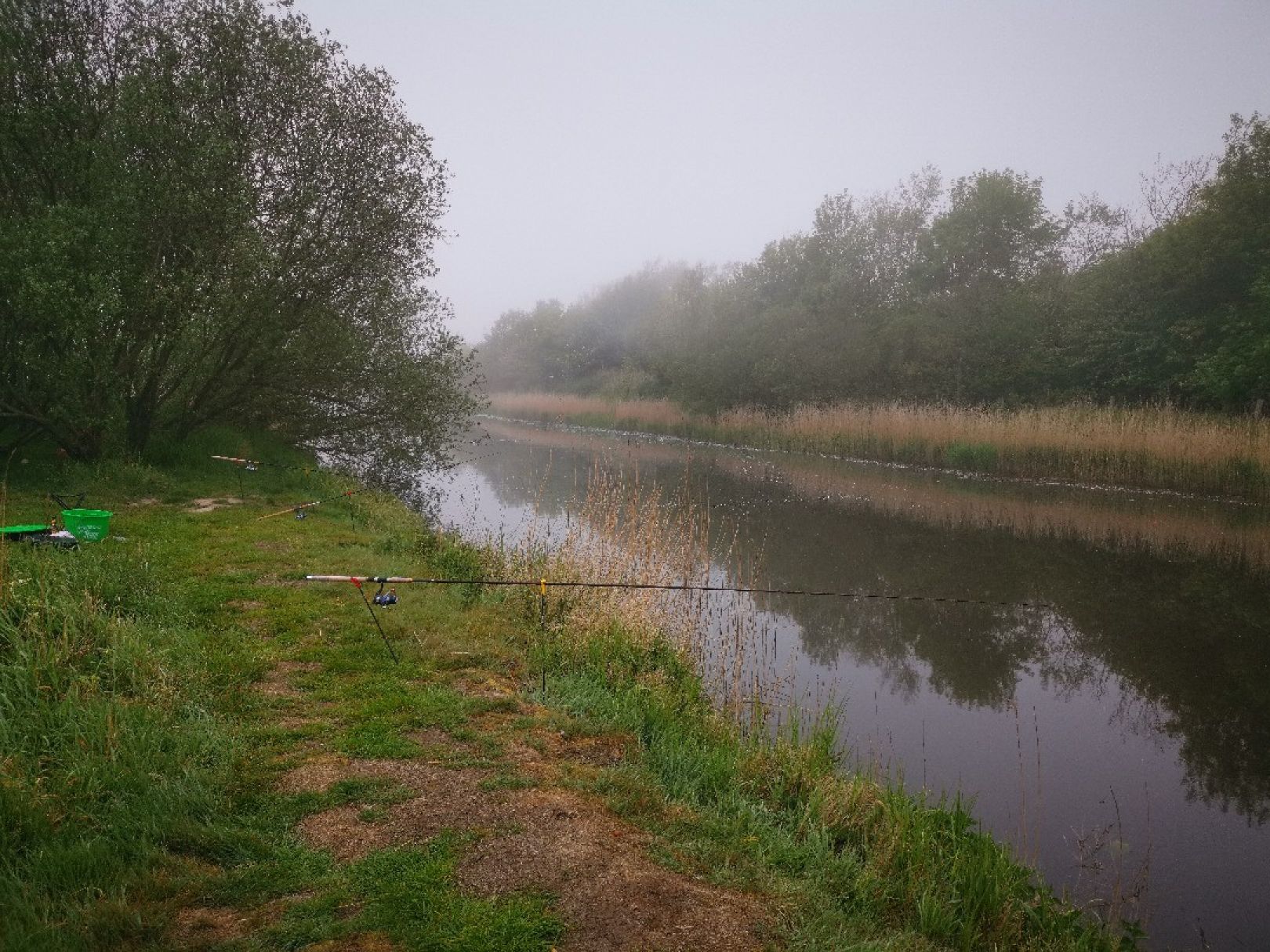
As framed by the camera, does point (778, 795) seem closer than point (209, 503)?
Yes

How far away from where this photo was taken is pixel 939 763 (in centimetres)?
581

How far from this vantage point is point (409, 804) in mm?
3711

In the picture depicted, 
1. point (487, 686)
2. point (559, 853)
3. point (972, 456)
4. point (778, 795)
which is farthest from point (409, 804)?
point (972, 456)

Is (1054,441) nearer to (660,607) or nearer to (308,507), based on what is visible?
(660,607)

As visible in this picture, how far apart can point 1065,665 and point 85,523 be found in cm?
958

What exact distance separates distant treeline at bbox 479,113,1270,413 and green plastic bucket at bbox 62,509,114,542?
22.2 metres

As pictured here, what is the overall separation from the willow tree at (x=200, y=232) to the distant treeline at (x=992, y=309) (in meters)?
19.6

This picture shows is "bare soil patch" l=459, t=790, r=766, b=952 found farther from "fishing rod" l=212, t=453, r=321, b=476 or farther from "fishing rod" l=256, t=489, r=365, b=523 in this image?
"fishing rod" l=212, t=453, r=321, b=476

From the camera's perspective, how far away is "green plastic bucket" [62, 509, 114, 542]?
7.05 meters

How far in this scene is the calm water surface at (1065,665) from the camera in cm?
475

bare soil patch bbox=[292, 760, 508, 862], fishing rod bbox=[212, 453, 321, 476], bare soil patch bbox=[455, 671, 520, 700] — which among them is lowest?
bare soil patch bbox=[455, 671, 520, 700]

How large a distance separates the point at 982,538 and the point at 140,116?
48.0ft

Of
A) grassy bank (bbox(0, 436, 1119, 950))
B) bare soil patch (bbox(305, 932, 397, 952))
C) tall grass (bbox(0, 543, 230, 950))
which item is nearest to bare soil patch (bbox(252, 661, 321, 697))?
grassy bank (bbox(0, 436, 1119, 950))

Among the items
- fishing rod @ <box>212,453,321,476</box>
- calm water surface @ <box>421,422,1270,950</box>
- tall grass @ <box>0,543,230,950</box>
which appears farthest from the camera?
fishing rod @ <box>212,453,321,476</box>
